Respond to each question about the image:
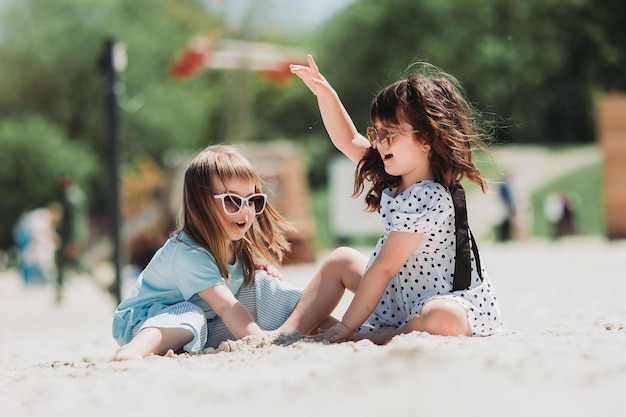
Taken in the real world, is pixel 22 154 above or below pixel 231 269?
above

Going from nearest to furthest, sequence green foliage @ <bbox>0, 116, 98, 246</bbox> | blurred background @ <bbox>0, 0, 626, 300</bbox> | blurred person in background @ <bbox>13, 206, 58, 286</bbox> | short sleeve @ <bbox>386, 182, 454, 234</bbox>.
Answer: short sleeve @ <bbox>386, 182, 454, 234</bbox>, blurred person in background @ <bbox>13, 206, 58, 286</bbox>, blurred background @ <bbox>0, 0, 626, 300</bbox>, green foliage @ <bbox>0, 116, 98, 246</bbox>

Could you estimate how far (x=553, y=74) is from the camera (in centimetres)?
3194

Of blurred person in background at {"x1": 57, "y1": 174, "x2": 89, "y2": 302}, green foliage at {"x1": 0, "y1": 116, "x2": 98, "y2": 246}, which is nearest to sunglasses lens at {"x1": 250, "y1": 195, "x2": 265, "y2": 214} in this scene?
blurred person in background at {"x1": 57, "y1": 174, "x2": 89, "y2": 302}

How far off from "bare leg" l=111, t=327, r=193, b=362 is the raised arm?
3.63 feet

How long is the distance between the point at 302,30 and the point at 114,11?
69.7ft

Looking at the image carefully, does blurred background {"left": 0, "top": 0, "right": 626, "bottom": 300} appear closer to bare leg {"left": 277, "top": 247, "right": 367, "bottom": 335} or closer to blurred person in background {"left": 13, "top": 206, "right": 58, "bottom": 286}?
blurred person in background {"left": 13, "top": 206, "right": 58, "bottom": 286}

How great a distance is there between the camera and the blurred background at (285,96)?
16766 millimetres

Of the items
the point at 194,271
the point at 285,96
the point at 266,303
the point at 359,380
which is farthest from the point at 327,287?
the point at 285,96

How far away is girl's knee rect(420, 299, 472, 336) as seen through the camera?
334 centimetres

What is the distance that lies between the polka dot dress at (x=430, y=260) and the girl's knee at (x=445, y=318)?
0.05 metres

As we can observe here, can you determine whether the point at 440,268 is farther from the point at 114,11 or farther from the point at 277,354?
the point at 114,11

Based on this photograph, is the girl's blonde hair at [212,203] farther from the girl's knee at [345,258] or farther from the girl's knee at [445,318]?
the girl's knee at [445,318]

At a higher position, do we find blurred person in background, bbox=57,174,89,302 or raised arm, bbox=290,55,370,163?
raised arm, bbox=290,55,370,163

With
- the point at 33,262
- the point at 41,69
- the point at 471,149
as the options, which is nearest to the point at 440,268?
the point at 471,149
